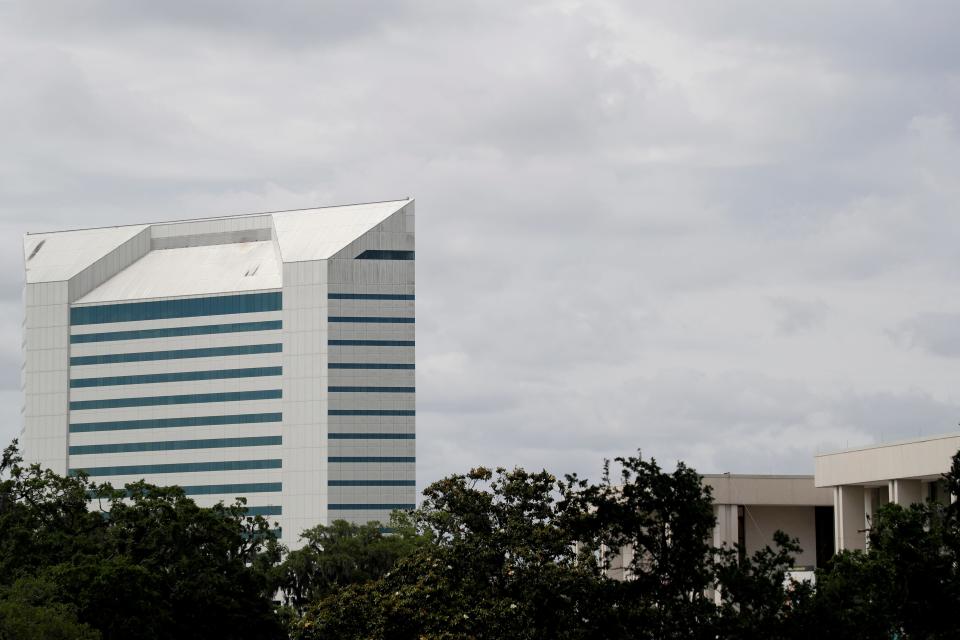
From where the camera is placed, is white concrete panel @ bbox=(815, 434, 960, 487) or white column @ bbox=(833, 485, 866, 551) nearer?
white concrete panel @ bbox=(815, 434, 960, 487)

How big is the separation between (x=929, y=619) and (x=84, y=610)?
41375mm

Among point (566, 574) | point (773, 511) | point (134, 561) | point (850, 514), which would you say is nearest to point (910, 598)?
point (566, 574)

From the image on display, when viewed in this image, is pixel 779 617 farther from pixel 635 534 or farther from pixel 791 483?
pixel 791 483

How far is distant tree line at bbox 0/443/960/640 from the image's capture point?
37.6 meters

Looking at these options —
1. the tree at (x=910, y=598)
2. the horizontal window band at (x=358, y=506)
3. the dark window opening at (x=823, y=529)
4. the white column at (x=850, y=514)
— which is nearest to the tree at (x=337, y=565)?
the dark window opening at (x=823, y=529)

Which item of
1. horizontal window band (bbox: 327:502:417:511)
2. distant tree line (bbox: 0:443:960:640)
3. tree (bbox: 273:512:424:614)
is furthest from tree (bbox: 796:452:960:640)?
horizontal window band (bbox: 327:502:417:511)

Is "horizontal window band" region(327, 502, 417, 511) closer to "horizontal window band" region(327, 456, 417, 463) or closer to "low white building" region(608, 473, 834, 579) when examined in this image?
"horizontal window band" region(327, 456, 417, 463)

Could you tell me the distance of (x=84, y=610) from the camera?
67.4 meters

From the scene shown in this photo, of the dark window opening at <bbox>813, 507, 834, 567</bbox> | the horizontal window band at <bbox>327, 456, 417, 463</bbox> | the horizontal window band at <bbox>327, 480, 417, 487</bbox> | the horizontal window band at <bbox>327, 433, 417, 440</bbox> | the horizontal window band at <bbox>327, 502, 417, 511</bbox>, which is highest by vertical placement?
the horizontal window band at <bbox>327, 433, 417, 440</bbox>

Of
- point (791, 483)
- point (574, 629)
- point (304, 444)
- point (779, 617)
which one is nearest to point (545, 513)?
point (574, 629)

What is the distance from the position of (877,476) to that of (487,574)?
22988 mm

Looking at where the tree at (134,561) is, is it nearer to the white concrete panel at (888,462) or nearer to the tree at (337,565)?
the tree at (337,565)

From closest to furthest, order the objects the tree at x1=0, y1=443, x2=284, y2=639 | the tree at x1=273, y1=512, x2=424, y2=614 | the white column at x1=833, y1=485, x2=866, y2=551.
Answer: the tree at x1=0, y1=443, x2=284, y2=639 → the white column at x1=833, y1=485, x2=866, y2=551 → the tree at x1=273, y1=512, x2=424, y2=614

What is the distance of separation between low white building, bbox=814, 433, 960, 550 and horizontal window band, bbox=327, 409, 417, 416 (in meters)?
118
